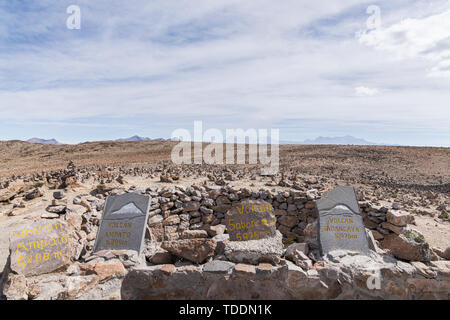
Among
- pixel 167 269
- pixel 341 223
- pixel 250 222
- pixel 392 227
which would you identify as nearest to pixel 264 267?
pixel 167 269

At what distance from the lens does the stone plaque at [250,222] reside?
6.50m

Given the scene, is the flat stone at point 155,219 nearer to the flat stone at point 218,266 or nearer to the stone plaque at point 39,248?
the stone plaque at point 39,248

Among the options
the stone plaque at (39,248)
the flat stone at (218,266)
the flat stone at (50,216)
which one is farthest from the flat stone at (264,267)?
the flat stone at (50,216)

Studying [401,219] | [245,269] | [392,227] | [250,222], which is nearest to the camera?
[245,269]

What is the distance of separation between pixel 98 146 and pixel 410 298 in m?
42.6

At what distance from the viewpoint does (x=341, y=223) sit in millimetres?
6109

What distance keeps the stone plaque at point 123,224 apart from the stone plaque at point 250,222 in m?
1.95

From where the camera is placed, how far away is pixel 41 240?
523 centimetres

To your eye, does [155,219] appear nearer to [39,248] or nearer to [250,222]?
[250,222]

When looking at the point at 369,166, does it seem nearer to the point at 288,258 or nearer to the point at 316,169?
the point at 316,169

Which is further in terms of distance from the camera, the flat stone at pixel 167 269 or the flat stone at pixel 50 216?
the flat stone at pixel 50 216

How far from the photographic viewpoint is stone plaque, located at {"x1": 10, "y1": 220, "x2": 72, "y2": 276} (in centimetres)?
490

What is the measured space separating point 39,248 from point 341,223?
19.0 ft
